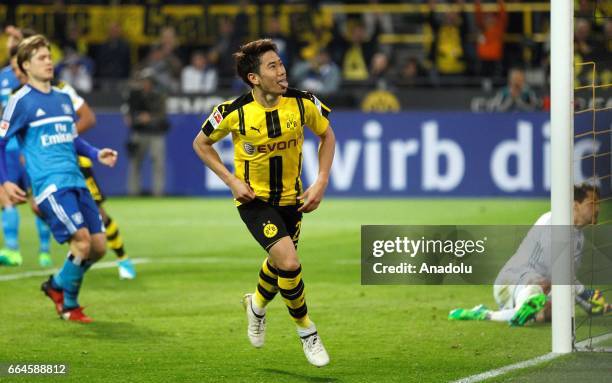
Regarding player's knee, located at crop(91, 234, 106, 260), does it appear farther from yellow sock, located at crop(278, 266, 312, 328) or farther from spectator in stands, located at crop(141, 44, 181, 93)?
spectator in stands, located at crop(141, 44, 181, 93)

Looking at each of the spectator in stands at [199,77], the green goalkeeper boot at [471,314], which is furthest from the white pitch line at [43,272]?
the spectator in stands at [199,77]

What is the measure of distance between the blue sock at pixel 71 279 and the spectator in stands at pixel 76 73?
15.4 m

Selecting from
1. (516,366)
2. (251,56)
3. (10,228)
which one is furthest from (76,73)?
(516,366)

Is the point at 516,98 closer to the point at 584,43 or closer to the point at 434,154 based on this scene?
the point at 434,154

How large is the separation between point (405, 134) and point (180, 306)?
428 inches

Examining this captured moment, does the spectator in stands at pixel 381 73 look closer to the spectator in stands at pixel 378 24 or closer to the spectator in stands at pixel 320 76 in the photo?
the spectator in stands at pixel 320 76

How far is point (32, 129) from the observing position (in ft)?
31.7

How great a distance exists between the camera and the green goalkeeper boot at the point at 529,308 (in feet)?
30.3

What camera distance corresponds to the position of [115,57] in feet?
83.5

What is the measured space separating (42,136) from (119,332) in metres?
1.60

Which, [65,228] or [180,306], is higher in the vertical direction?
[65,228]

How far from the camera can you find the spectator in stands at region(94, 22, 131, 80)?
2541cm

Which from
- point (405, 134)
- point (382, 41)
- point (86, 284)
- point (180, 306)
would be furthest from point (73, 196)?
point (382, 41)

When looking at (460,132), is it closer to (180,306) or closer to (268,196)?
(180,306)
